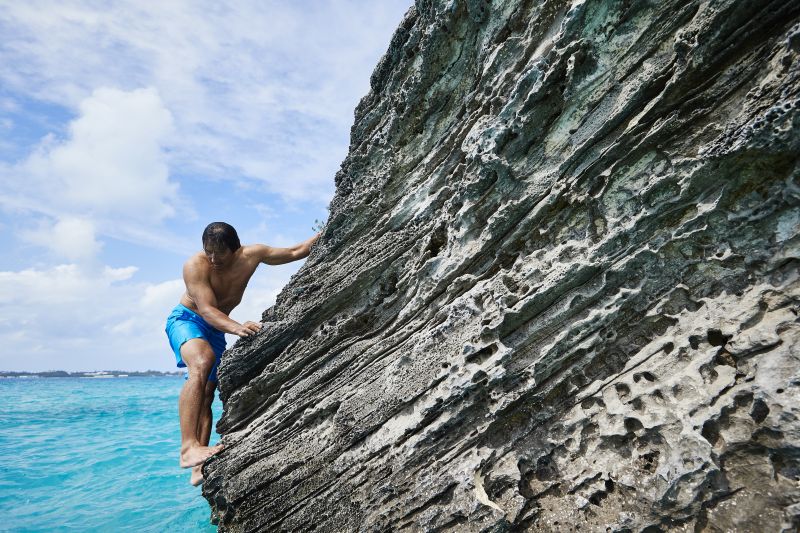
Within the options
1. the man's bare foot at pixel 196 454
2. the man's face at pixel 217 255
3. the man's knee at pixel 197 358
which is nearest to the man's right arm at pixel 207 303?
the man's face at pixel 217 255

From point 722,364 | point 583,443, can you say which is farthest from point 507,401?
point 722,364

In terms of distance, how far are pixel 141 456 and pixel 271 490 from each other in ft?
52.9

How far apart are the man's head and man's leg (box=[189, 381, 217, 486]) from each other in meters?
1.85

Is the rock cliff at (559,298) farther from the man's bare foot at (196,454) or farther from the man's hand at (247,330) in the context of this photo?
the man's hand at (247,330)

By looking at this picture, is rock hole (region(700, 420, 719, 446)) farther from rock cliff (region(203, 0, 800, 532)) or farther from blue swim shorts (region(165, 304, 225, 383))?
blue swim shorts (region(165, 304, 225, 383))

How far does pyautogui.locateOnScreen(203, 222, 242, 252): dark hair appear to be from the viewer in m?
6.29

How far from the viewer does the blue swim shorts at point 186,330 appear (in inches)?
250

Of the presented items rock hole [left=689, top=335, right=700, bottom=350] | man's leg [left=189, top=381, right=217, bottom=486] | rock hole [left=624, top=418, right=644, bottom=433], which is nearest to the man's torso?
man's leg [left=189, top=381, right=217, bottom=486]

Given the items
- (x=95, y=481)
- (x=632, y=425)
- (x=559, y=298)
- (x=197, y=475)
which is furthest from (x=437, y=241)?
(x=95, y=481)

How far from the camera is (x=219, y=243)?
629 cm

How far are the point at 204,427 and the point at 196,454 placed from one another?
18.8 inches

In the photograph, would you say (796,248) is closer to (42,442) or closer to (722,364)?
(722,364)

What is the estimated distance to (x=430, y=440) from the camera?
4.20 m

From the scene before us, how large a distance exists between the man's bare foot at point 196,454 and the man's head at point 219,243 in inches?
101
